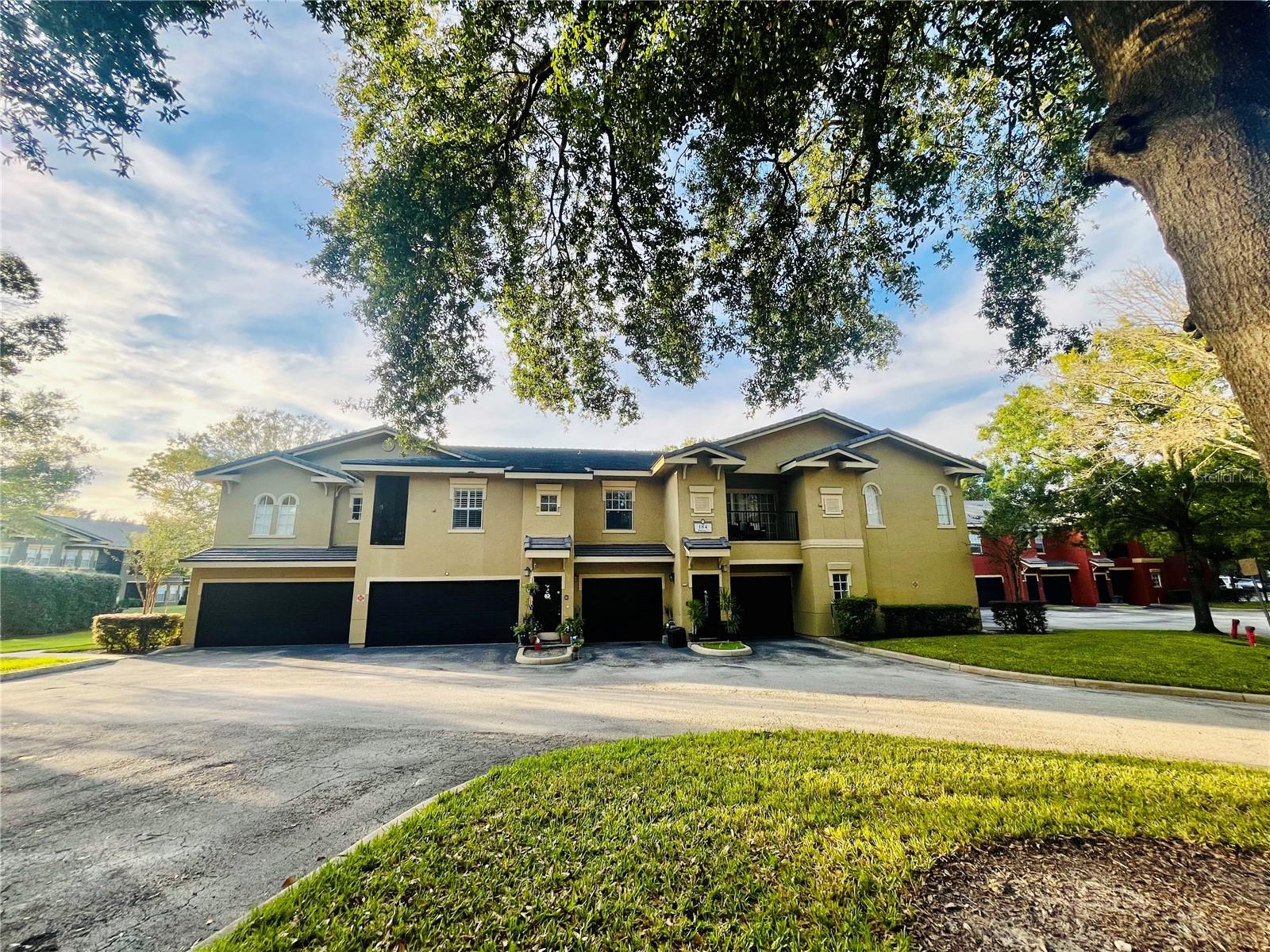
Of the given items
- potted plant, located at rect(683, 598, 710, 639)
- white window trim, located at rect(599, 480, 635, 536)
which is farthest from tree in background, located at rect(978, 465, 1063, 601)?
white window trim, located at rect(599, 480, 635, 536)

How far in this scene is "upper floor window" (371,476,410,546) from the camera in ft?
56.9

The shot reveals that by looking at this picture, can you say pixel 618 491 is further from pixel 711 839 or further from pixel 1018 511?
pixel 1018 511

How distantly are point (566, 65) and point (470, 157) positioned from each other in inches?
97.2

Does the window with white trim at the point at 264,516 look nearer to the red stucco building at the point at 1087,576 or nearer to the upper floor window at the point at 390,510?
the upper floor window at the point at 390,510

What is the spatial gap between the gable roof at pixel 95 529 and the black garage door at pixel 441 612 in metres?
25.8

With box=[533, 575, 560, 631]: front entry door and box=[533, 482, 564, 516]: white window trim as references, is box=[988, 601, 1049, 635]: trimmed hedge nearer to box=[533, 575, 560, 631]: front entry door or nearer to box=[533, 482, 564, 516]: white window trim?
box=[533, 575, 560, 631]: front entry door

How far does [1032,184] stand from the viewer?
777cm

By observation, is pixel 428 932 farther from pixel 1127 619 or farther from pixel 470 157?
pixel 1127 619

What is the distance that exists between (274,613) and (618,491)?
13.1 meters

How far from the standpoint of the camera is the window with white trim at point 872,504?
19359 mm

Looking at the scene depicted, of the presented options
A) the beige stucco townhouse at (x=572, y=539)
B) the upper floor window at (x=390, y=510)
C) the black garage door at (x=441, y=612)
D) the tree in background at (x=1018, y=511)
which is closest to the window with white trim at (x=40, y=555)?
the beige stucco townhouse at (x=572, y=539)

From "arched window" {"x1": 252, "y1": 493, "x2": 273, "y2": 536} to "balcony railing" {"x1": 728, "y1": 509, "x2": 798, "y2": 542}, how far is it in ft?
58.9

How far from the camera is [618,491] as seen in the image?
64.5ft

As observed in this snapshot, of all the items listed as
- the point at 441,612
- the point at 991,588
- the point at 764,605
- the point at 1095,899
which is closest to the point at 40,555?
the point at 441,612
